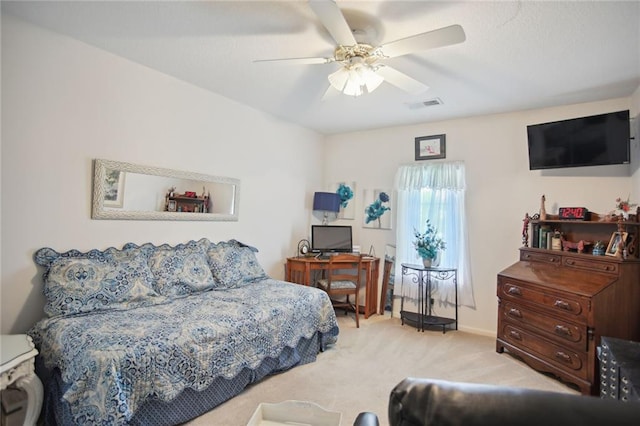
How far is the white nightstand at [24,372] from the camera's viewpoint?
1581mm

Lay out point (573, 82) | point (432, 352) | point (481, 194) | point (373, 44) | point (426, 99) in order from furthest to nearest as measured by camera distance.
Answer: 1. point (481, 194)
2. point (426, 99)
3. point (432, 352)
4. point (573, 82)
5. point (373, 44)

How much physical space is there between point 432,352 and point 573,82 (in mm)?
2679

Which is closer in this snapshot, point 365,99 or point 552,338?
point 552,338

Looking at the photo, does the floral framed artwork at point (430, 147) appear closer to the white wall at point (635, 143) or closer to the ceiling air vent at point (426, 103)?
the ceiling air vent at point (426, 103)

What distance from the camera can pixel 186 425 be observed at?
195 centimetres

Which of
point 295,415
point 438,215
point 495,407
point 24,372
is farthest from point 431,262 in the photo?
point 24,372

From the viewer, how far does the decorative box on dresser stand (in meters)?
2.38

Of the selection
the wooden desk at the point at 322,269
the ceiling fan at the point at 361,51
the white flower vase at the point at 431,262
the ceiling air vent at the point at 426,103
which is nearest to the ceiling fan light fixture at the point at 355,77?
the ceiling fan at the point at 361,51

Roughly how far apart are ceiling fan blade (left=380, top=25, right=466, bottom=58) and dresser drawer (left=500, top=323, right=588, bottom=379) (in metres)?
2.39

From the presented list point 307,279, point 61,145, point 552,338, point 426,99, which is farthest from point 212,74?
A: point 552,338

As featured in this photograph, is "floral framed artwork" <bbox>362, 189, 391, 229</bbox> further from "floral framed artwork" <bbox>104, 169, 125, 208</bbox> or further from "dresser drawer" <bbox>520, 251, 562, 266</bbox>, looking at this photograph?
"floral framed artwork" <bbox>104, 169, 125, 208</bbox>

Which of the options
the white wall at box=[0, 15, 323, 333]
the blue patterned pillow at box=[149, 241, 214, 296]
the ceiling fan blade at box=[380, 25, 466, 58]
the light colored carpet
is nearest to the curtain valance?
the light colored carpet

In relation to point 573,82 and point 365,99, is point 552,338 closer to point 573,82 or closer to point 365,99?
point 573,82

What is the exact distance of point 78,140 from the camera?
7.80ft
